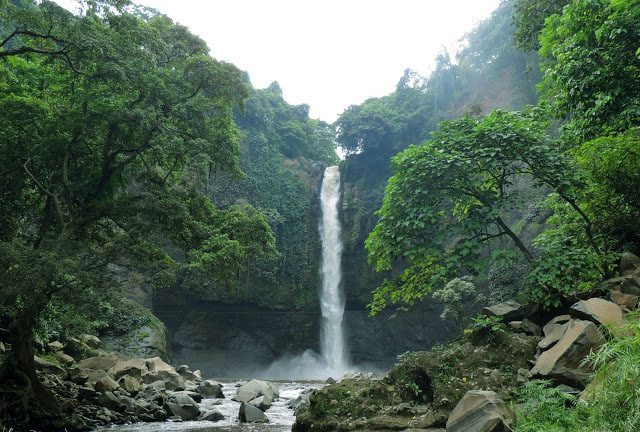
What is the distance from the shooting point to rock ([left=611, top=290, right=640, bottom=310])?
6178 millimetres

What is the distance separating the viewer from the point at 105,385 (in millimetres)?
12250

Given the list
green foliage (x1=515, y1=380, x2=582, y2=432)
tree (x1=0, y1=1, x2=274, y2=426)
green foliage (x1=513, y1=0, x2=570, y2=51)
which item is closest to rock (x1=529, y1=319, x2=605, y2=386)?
green foliage (x1=515, y1=380, x2=582, y2=432)

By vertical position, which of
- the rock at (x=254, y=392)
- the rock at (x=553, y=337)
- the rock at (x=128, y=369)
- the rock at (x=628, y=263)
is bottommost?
the rock at (x=254, y=392)

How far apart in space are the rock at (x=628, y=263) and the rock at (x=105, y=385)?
11567 millimetres

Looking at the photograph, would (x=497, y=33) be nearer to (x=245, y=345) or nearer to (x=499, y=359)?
(x=245, y=345)

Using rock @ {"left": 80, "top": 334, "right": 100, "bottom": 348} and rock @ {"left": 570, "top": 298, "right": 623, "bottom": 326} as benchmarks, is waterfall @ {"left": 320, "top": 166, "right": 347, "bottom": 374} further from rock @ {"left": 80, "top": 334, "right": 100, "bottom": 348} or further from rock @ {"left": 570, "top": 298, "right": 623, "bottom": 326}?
rock @ {"left": 570, "top": 298, "right": 623, "bottom": 326}

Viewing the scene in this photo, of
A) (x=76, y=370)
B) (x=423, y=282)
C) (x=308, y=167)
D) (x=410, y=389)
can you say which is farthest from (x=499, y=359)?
(x=308, y=167)

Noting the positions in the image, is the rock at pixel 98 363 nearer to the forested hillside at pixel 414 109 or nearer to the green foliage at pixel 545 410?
the green foliage at pixel 545 410

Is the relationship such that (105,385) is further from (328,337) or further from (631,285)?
(328,337)

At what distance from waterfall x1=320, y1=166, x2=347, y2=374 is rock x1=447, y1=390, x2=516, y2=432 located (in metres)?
25.8

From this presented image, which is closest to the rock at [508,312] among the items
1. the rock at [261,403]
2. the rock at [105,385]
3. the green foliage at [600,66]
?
the green foliage at [600,66]

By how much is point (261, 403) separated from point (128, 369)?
14.6 ft

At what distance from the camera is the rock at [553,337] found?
6284mm

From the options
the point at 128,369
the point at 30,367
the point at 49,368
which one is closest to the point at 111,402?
the point at 49,368
